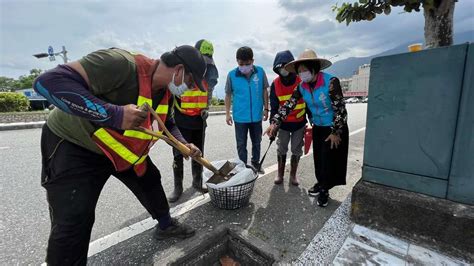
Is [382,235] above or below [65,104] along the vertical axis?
below

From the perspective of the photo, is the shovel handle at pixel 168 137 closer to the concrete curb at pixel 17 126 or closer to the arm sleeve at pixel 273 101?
the arm sleeve at pixel 273 101

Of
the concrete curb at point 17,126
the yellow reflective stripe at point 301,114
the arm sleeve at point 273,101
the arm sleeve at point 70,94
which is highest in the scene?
the arm sleeve at point 70,94

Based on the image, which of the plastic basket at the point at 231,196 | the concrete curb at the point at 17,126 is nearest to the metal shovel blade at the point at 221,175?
the plastic basket at the point at 231,196

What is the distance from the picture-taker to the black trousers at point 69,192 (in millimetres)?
1574

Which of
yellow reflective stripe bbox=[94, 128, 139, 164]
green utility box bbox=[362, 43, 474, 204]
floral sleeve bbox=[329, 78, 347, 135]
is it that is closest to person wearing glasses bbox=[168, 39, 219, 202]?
yellow reflective stripe bbox=[94, 128, 139, 164]

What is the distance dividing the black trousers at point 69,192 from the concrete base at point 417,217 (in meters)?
2.18

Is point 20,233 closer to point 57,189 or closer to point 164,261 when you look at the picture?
point 57,189

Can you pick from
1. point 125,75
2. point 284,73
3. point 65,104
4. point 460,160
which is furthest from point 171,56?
point 460,160

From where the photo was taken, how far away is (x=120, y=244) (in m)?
2.23

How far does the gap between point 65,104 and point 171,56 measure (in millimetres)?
728

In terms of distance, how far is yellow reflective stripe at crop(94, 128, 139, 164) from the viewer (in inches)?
65.1

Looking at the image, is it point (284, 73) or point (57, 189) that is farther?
point (284, 73)

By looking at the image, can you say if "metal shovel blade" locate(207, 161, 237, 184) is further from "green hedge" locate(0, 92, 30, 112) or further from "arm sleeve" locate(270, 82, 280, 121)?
"green hedge" locate(0, 92, 30, 112)

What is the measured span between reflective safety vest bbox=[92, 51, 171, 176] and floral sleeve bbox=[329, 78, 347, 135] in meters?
1.82
